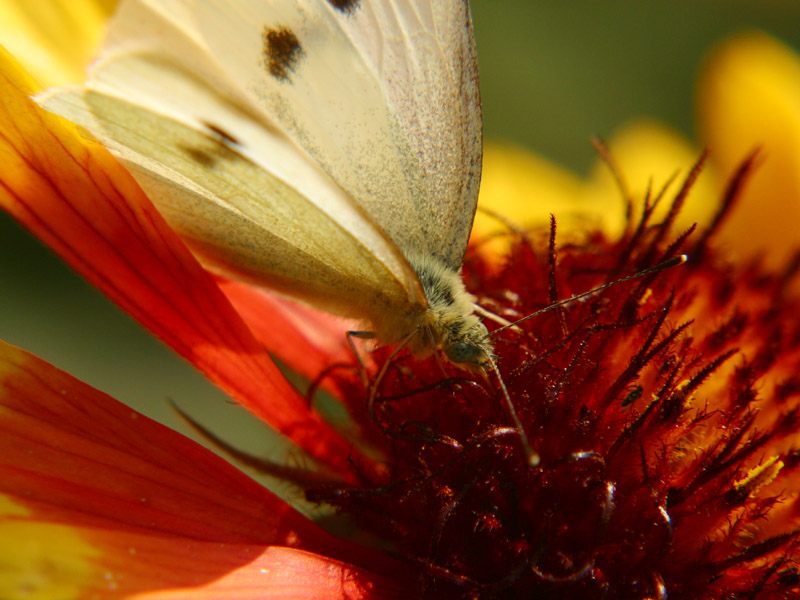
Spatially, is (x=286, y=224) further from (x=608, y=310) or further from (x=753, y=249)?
(x=753, y=249)

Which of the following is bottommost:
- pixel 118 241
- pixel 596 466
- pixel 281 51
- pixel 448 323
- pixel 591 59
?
pixel 596 466

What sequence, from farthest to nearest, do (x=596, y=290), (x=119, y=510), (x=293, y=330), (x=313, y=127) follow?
(x=293, y=330)
(x=596, y=290)
(x=313, y=127)
(x=119, y=510)

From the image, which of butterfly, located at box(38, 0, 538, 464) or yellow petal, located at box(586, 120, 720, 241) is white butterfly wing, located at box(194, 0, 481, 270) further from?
yellow petal, located at box(586, 120, 720, 241)

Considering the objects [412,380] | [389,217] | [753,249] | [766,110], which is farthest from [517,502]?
[766,110]

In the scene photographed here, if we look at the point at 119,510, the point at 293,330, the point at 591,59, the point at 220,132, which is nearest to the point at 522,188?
the point at 591,59

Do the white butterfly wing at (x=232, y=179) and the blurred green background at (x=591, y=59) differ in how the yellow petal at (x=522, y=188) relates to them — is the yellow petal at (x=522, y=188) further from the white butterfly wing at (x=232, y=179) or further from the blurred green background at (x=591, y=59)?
the white butterfly wing at (x=232, y=179)

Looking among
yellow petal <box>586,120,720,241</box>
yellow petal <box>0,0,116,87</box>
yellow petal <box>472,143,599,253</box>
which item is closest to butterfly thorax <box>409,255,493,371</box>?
yellow petal <box>0,0,116,87</box>

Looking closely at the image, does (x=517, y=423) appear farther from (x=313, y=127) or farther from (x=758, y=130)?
(x=758, y=130)
